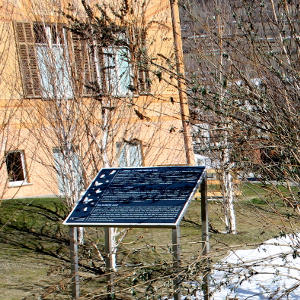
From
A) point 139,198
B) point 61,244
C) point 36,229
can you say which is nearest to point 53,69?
point 61,244

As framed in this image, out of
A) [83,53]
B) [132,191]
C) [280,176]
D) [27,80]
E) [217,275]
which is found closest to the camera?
[280,176]

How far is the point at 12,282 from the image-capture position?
22.7 ft

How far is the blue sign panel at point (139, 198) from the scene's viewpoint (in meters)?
4.43

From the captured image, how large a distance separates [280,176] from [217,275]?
9.58 ft

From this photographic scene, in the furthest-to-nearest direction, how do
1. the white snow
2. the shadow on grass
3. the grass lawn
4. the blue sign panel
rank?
the shadow on grass < the grass lawn < the blue sign panel < the white snow

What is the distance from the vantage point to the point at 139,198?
4723 mm

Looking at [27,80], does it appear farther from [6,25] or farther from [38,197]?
[38,197]

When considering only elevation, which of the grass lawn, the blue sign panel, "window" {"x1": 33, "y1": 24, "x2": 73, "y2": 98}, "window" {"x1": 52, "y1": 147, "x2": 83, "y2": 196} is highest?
"window" {"x1": 33, "y1": 24, "x2": 73, "y2": 98}

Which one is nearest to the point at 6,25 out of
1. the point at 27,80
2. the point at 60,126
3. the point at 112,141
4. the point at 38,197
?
the point at 27,80

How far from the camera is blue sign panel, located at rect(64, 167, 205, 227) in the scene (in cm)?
443

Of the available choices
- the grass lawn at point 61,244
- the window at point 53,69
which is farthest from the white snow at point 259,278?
the window at point 53,69

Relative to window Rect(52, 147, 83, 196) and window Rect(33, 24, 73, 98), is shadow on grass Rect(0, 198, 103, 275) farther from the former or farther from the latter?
window Rect(33, 24, 73, 98)

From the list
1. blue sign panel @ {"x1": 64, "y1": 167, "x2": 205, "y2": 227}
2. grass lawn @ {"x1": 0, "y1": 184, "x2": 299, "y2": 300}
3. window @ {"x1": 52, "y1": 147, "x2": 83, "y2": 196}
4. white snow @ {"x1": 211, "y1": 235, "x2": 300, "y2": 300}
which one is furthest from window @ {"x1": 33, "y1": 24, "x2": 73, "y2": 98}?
white snow @ {"x1": 211, "y1": 235, "x2": 300, "y2": 300}

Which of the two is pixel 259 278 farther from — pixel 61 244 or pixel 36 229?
pixel 36 229
